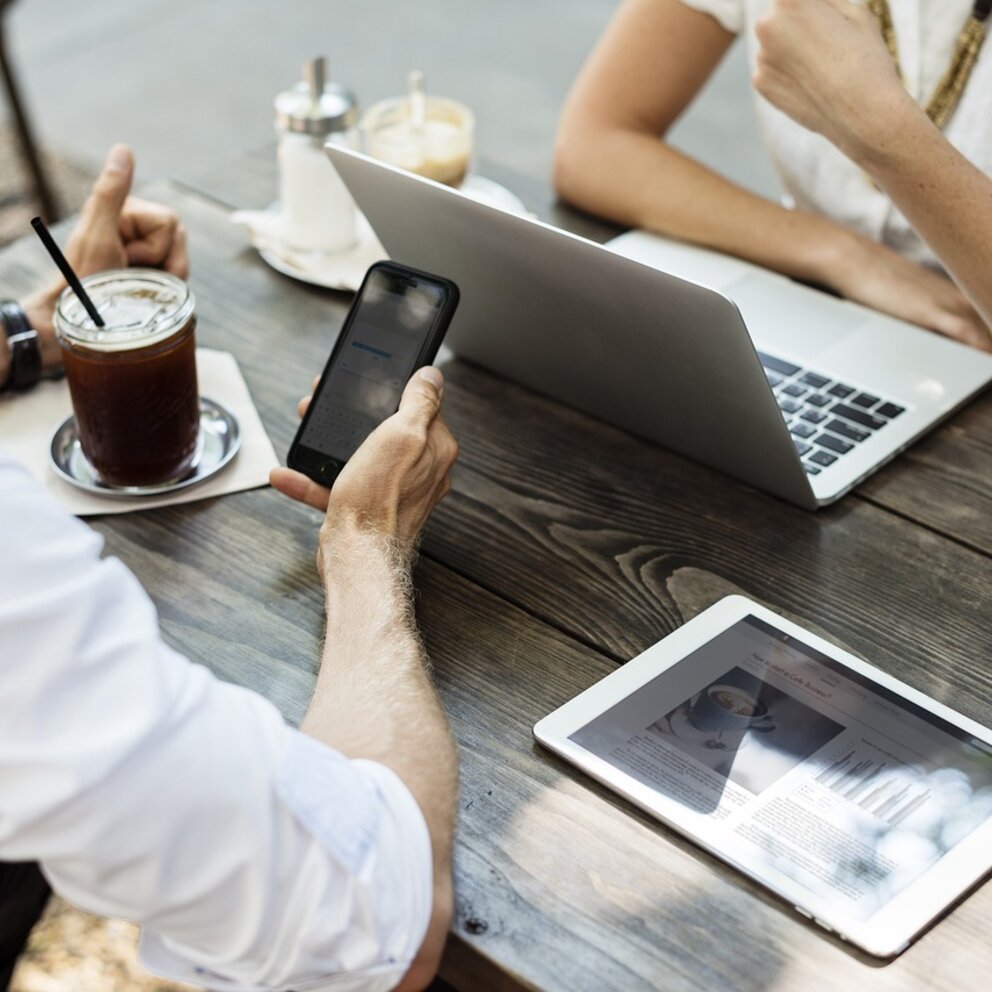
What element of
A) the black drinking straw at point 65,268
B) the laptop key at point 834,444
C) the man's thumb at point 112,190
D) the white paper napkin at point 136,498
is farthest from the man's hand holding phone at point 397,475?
the man's thumb at point 112,190

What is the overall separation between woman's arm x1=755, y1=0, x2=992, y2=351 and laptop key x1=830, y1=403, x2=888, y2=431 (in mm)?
187

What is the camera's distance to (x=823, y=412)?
1.12 m

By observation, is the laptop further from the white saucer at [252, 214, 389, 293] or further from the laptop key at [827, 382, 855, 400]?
the white saucer at [252, 214, 389, 293]

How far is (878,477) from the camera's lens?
1.08m

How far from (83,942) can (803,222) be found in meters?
1.07

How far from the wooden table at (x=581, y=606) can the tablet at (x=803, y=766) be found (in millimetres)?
16

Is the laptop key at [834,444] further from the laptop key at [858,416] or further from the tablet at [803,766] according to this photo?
the tablet at [803,766]

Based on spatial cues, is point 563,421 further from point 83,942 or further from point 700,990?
point 83,942

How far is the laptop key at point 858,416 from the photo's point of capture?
3.67ft

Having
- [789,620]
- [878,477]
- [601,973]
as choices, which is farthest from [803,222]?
[601,973]

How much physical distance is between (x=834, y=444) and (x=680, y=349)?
202 millimetres

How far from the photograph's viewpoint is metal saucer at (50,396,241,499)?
104 cm

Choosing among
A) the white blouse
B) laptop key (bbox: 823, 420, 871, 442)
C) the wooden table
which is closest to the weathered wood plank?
the wooden table

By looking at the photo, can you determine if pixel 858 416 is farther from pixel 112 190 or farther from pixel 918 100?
pixel 112 190
